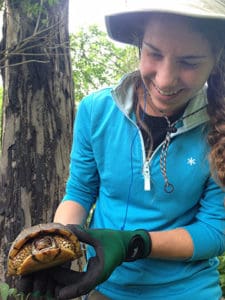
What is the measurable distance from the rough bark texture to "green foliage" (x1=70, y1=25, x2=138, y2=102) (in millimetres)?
1474

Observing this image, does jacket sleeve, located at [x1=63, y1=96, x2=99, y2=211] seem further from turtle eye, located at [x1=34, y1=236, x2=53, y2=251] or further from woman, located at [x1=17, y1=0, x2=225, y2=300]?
turtle eye, located at [x1=34, y1=236, x2=53, y2=251]

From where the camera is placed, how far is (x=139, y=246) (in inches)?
67.0

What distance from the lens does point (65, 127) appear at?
366cm

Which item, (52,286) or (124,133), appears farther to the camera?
(124,133)

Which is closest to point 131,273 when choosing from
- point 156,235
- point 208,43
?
point 156,235

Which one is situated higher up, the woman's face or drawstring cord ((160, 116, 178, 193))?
the woman's face

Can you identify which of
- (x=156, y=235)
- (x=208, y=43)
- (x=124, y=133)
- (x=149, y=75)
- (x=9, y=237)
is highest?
(x=208, y=43)

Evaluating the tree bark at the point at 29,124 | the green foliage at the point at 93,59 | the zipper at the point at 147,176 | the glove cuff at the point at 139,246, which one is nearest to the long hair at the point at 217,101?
the zipper at the point at 147,176

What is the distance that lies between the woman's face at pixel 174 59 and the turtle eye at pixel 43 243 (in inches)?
25.1

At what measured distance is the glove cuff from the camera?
1.69 metres

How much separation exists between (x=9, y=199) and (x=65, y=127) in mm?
692

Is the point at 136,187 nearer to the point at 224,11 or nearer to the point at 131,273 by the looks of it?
the point at 131,273

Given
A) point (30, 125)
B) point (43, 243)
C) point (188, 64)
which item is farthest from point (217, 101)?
point (30, 125)

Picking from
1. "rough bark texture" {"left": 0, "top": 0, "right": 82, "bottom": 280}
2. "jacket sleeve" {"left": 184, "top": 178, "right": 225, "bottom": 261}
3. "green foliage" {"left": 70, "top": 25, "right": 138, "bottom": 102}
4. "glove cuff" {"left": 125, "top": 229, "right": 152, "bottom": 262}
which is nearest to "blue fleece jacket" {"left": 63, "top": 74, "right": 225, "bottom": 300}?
"jacket sleeve" {"left": 184, "top": 178, "right": 225, "bottom": 261}
